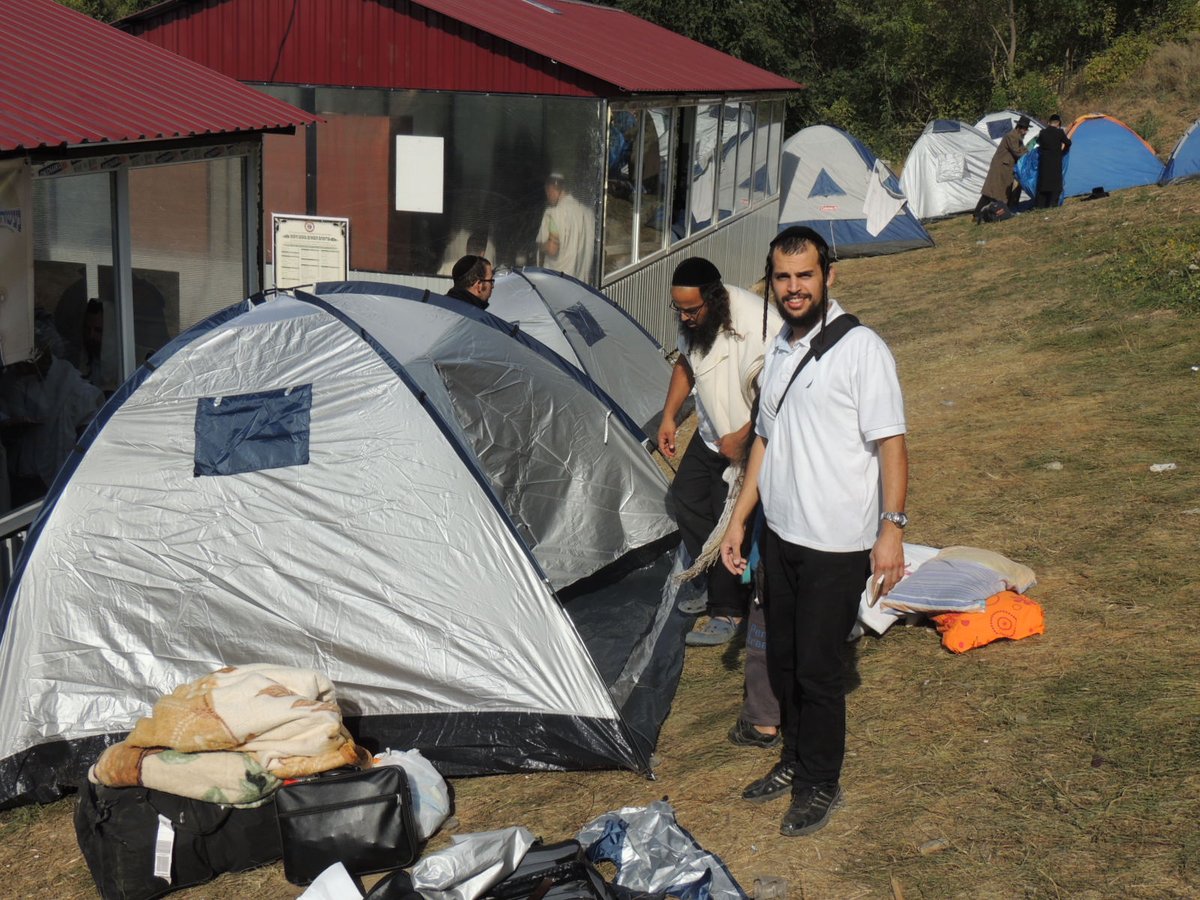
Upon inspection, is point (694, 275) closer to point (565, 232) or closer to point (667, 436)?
point (667, 436)

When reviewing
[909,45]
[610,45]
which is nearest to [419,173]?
[610,45]

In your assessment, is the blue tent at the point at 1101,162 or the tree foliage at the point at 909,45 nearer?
the blue tent at the point at 1101,162

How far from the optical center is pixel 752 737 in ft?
15.4

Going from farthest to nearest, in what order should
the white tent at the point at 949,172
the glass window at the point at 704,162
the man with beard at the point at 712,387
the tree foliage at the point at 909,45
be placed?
the tree foliage at the point at 909,45 < the white tent at the point at 949,172 < the glass window at the point at 704,162 < the man with beard at the point at 712,387

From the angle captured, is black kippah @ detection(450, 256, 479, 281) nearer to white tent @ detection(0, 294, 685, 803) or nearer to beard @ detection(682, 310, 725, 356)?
white tent @ detection(0, 294, 685, 803)

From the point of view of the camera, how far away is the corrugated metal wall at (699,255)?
11898 millimetres

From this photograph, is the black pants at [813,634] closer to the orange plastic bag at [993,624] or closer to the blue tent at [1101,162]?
the orange plastic bag at [993,624]

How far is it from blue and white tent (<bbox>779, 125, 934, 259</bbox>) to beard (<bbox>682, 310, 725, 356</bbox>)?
1504 centimetres

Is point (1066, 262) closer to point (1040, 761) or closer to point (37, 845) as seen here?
point (1040, 761)

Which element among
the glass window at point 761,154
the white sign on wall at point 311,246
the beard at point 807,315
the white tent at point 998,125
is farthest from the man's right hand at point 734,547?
the white tent at point 998,125

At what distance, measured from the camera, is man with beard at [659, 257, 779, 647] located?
541 cm

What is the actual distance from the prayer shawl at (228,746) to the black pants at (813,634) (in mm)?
1601

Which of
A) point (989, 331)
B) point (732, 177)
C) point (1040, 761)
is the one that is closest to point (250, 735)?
point (1040, 761)

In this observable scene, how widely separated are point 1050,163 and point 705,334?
648 inches
